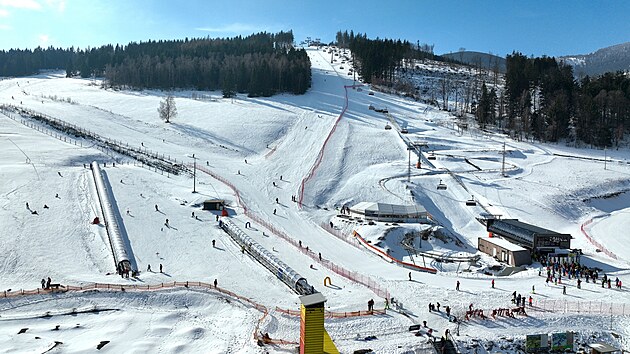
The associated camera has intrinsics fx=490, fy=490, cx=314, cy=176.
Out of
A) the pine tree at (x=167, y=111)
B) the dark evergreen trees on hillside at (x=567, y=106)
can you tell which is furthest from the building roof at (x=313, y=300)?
the dark evergreen trees on hillside at (x=567, y=106)

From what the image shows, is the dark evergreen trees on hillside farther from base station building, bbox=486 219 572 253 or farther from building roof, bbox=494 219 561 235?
base station building, bbox=486 219 572 253

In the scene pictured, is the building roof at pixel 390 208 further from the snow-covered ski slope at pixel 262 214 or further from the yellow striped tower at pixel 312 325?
the yellow striped tower at pixel 312 325

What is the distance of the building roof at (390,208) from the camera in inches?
1869

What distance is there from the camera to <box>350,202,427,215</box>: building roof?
47484 mm

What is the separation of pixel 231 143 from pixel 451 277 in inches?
1920

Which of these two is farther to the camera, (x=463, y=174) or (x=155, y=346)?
(x=463, y=174)

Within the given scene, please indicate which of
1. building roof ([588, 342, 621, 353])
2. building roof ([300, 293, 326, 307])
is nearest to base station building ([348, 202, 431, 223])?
building roof ([588, 342, 621, 353])

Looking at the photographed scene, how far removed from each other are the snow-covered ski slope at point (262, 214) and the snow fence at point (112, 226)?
0.68m

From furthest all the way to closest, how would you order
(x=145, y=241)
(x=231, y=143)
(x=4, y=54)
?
(x=4, y=54), (x=231, y=143), (x=145, y=241)

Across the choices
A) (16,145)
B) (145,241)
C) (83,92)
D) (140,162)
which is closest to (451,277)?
(145,241)

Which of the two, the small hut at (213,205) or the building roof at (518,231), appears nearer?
the building roof at (518,231)

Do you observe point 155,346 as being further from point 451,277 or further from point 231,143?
point 231,143

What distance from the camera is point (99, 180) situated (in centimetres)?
4947

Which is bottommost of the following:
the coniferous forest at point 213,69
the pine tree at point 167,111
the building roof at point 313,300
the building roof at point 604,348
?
the building roof at point 604,348
